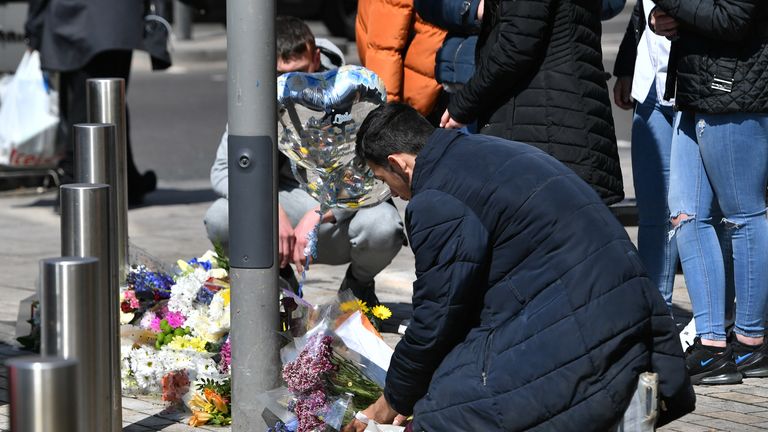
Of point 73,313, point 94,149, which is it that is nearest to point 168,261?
point 94,149

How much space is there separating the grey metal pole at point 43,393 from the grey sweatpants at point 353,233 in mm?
2965

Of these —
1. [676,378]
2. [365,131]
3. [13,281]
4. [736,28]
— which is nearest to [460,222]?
[365,131]

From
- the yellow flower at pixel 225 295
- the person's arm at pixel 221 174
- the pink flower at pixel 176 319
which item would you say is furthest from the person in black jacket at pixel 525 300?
the person's arm at pixel 221 174

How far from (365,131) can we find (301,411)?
920mm

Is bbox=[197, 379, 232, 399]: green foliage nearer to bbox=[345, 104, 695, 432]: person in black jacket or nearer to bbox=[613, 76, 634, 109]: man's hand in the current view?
bbox=[345, 104, 695, 432]: person in black jacket

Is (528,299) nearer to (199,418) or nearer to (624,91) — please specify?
(199,418)

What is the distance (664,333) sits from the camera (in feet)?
11.1

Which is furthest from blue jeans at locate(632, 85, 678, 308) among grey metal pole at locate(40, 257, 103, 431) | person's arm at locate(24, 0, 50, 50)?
person's arm at locate(24, 0, 50, 50)

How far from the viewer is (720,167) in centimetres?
471

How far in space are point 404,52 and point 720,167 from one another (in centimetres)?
136

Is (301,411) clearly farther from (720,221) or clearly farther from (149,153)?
(149,153)

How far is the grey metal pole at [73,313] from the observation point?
281cm

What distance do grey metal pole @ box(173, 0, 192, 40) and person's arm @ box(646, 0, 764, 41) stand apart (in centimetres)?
1465

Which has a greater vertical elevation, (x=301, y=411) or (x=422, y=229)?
(x=422, y=229)
